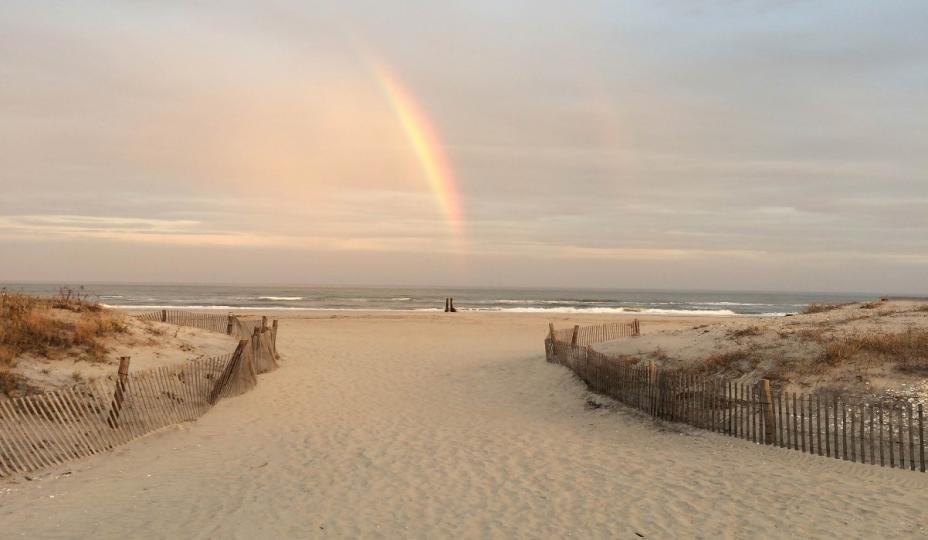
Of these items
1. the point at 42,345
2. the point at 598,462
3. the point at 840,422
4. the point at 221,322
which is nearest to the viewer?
the point at 598,462

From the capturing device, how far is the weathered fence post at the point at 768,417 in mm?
10180

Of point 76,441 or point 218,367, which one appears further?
point 218,367

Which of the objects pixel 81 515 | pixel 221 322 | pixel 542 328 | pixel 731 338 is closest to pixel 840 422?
pixel 731 338

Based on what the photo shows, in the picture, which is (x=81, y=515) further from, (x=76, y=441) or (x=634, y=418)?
(x=634, y=418)

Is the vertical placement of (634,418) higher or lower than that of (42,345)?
lower

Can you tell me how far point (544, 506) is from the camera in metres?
7.77

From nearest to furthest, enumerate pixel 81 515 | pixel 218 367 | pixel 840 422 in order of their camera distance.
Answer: pixel 81 515, pixel 840 422, pixel 218 367

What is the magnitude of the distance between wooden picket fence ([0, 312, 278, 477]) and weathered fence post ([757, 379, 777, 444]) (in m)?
10.1

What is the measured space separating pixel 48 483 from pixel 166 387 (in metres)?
3.38

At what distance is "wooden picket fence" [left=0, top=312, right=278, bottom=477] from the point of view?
921 centimetres

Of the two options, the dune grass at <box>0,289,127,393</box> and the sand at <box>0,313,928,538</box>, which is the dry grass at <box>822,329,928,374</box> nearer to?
the sand at <box>0,313,928,538</box>

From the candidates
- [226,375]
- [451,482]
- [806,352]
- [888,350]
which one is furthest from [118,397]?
[888,350]

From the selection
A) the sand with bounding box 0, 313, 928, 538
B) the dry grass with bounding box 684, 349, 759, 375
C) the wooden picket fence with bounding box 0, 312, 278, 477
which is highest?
the dry grass with bounding box 684, 349, 759, 375

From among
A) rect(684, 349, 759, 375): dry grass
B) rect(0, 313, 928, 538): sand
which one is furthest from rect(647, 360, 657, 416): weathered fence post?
rect(684, 349, 759, 375): dry grass
